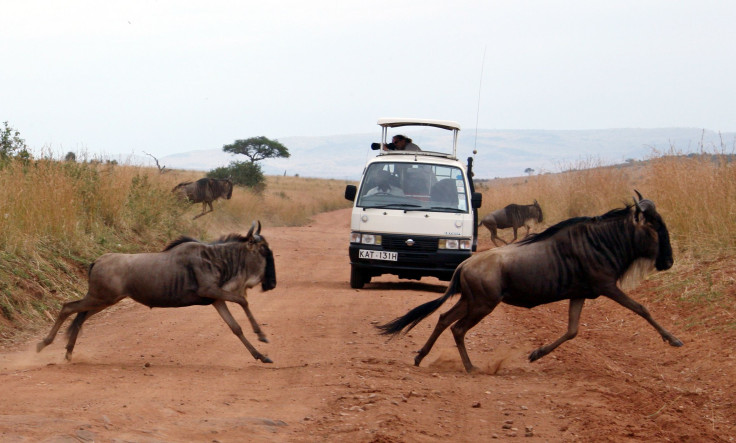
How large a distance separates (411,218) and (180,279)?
227 inches

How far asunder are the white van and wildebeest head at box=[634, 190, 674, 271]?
509cm

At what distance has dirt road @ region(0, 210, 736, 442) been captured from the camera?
18.3ft

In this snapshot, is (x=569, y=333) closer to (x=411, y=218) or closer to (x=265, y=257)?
(x=265, y=257)

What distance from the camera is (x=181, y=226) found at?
19.3 meters

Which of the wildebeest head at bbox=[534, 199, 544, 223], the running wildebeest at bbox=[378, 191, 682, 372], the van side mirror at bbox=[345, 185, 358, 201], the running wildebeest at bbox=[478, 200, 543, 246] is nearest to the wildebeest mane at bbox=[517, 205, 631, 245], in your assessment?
the running wildebeest at bbox=[378, 191, 682, 372]

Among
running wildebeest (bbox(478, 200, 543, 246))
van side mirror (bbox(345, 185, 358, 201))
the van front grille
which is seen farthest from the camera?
running wildebeest (bbox(478, 200, 543, 246))

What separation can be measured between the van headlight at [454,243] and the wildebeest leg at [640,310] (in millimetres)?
5242

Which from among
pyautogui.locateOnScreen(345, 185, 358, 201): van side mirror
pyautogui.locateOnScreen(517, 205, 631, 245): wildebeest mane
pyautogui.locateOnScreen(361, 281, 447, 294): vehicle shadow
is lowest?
pyautogui.locateOnScreen(361, 281, 447, 294): vehicle shadow

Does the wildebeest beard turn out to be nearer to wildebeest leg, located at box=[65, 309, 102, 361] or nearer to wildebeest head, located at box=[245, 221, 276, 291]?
wildebeest head, located at box=[245, 221, 276, 291]

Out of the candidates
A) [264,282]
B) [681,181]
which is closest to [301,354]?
[264,282]

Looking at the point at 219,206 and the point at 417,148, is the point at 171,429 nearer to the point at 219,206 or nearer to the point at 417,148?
the point at 417,148

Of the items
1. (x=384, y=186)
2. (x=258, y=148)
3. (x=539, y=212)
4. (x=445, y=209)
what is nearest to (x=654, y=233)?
(x=445, y=209)

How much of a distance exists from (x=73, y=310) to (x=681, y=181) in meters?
9.85

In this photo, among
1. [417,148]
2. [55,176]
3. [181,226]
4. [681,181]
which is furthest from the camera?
[181,226]
